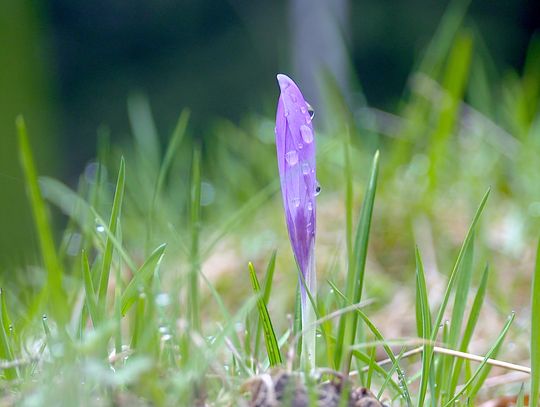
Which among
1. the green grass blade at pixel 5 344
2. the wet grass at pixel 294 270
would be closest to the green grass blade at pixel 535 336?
the wet grass at pixel 294 270

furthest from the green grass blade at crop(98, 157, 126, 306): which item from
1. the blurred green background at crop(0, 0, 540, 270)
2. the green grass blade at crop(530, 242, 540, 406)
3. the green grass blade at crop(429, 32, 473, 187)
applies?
the blurred green background at crop(0, 0, 540, 270)

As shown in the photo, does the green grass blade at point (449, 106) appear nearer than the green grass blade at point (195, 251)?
No

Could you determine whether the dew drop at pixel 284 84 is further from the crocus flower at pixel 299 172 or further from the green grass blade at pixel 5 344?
the green grass blade at pixel 5 344

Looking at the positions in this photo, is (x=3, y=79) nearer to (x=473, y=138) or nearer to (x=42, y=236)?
(x=473, y=138)

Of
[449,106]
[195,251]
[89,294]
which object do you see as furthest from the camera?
[449,106]

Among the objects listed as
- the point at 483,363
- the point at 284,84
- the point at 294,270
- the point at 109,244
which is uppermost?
the point at 284,84

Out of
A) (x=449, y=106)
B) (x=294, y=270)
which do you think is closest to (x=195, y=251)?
(x=294, y=270)

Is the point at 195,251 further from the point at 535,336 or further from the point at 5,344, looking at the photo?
the point at 535,336

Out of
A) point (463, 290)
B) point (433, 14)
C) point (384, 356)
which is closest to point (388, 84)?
point (433, 14)
